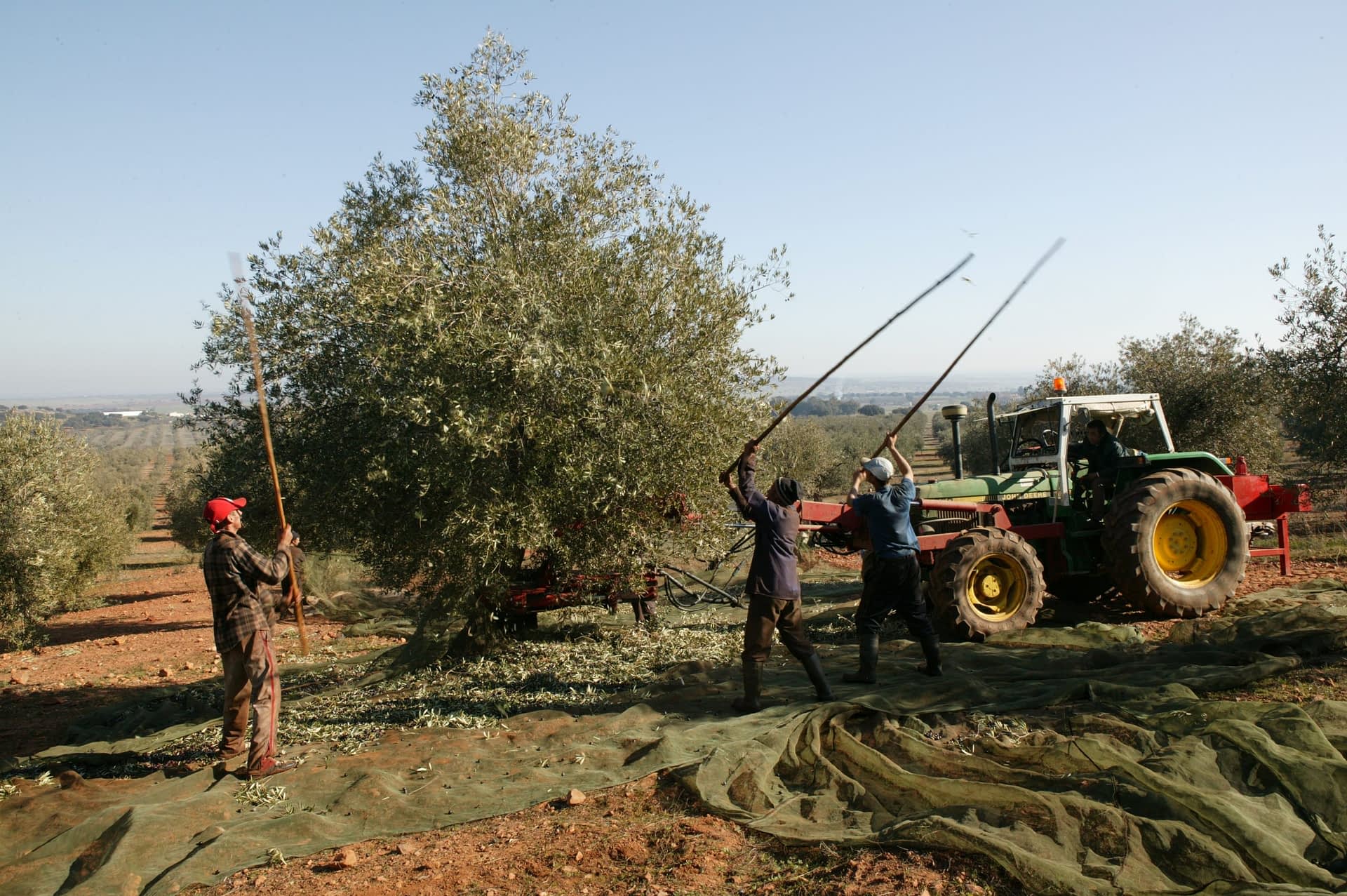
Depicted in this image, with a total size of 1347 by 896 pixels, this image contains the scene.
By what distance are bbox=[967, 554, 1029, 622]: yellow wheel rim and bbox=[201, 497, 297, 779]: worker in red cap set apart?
21.9 ft

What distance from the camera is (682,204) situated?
9562 mm

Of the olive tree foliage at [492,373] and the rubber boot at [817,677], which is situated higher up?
the olive tree foliage at [492,373]

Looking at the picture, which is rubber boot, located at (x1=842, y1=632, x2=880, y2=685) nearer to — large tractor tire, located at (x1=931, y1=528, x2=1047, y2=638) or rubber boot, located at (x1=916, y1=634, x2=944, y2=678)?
rubber boot, located at (x1=916, y1=634, x2=944, y2=678)

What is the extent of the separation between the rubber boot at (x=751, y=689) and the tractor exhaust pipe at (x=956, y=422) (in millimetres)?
3912

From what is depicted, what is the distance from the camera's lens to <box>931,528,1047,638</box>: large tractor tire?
888 centimetres

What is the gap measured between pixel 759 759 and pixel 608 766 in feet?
3.49

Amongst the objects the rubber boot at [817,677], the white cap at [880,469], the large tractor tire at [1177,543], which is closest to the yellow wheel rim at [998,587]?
the large tractor tire at [1177,543]

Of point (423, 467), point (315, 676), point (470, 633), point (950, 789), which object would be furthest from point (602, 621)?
point (950, 789)

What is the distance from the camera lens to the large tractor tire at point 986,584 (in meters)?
8.88

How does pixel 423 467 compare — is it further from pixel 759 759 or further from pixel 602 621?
pixel 602 621

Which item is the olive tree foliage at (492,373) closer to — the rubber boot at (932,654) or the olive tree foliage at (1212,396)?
the rubber boot at (932,654)

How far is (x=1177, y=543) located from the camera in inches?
390

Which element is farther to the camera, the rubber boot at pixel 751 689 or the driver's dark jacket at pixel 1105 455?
the driver's dark jacket at pixel 1105 455

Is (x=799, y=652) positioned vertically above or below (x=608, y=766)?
above
